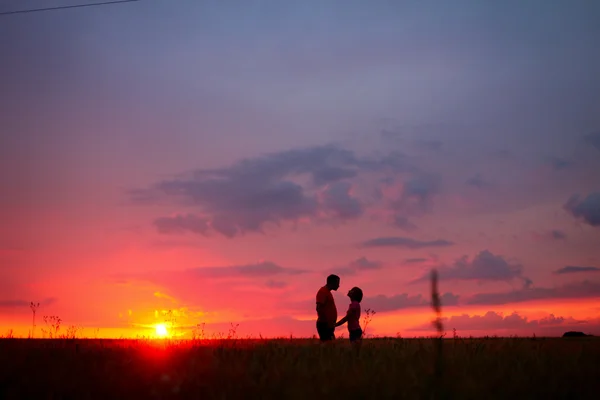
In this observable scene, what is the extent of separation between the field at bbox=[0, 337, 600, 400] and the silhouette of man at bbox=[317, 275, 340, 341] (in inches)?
264

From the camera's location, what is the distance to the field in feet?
24.8

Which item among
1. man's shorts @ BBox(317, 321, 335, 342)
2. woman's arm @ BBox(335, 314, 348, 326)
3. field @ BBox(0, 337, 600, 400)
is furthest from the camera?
man's shorts @ BBox(317, 321, 335, 342)

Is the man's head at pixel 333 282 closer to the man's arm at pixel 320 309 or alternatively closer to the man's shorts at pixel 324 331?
the man's arm at pixel 320 309

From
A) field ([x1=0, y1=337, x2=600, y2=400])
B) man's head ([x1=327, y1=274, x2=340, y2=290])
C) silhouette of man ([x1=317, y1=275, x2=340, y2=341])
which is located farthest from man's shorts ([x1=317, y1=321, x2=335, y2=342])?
field ([x1=0, y1=337, x2=600, y2=400])

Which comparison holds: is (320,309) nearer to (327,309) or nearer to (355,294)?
(327,309)

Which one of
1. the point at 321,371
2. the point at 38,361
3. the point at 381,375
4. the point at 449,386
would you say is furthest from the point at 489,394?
the point at 38,361

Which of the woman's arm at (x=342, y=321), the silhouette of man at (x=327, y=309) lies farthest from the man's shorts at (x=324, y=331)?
the woman's arm at (x=342, y=321)

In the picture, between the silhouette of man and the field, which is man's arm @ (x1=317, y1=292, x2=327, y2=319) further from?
the field

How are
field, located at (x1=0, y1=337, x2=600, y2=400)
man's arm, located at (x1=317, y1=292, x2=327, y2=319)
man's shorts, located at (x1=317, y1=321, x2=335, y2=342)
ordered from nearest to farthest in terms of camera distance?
field, located at (x1=0, y1=337, x2=600, y2=400), man's arm, located at (x1=317, y1=292, x2=327, y2=319), man's shorts, located at (x1=317, y1=321, x2=335, y2=342)

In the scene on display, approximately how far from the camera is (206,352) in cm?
1071

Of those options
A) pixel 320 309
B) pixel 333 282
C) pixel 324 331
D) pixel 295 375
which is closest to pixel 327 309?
pixel 320 309

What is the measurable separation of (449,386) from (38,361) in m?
6.39

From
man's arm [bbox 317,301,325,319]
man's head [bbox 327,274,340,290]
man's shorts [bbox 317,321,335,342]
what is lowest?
man's shorts [bbox 317,321,335,342]

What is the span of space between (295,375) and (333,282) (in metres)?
9.70
